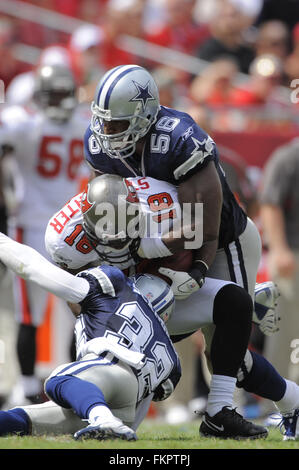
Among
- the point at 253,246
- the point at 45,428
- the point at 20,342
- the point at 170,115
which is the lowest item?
the point at 20,342

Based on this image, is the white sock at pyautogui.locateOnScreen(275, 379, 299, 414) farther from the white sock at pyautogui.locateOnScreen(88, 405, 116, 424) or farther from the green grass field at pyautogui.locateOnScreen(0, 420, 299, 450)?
the white sock at pyautogui.locateOnScreen(88, 405, 116, 424)

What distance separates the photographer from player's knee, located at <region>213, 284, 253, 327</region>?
4.15 m

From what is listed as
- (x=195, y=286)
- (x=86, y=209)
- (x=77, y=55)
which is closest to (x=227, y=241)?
(x=195, y=286)

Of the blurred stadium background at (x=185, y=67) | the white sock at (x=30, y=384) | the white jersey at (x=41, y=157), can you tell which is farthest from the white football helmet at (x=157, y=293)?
the white jersey at (x=41, y=157)

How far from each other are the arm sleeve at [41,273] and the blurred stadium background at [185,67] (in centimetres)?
296

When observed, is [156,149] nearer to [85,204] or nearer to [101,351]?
[85,204]

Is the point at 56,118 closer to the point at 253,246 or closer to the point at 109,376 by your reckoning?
the point at 253,246

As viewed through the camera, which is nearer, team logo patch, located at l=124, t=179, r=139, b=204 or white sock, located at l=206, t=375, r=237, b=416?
team logo patch, located at l=124, t=179, r=139, b=204

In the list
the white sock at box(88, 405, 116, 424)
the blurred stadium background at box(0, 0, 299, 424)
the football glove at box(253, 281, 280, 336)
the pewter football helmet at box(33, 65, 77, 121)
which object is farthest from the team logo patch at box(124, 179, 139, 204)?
the pewter football helmet at box(33, 65, 77, 121)

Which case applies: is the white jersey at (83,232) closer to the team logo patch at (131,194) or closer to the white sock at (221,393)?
the team logo patch at (131,194)
